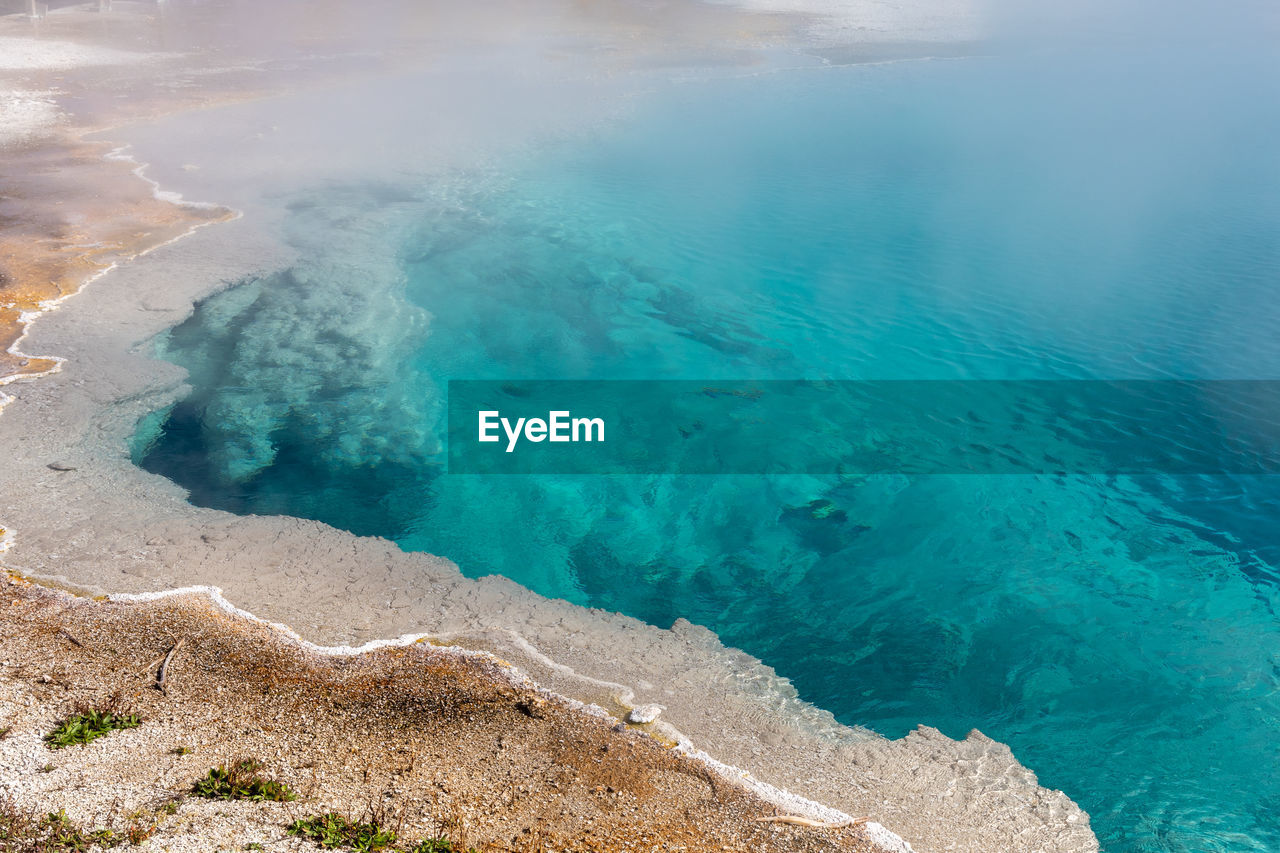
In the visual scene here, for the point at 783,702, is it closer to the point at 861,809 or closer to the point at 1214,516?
the point at 861,809

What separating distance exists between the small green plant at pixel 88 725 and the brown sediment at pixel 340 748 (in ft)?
Result: 0.24

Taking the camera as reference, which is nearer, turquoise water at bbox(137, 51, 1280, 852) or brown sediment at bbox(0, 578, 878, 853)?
brown sediment at bbox(0, 578, 878, 853)

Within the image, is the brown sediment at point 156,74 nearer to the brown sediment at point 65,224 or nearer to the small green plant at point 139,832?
the brown sediment at point 65,224

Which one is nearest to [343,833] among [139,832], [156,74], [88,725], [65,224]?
[139,832]

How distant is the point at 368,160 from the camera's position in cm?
2122

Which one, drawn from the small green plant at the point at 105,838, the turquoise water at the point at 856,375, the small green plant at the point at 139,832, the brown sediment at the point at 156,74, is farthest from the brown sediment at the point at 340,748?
the brown sediment at the point at 156,74

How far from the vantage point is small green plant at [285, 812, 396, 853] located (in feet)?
16.9

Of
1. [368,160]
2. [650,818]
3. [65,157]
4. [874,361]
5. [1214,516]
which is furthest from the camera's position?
[368,160]

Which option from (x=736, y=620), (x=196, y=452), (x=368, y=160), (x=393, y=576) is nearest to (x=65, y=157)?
(x=368, y=160)

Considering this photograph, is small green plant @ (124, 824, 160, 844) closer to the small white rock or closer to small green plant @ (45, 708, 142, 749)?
small green plant @ (45, 708, 142, 749)

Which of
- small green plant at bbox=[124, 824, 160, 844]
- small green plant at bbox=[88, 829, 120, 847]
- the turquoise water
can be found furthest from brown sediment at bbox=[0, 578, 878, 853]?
the turquoise water

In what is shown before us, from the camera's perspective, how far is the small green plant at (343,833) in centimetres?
516

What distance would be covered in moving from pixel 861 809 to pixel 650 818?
4.94ft

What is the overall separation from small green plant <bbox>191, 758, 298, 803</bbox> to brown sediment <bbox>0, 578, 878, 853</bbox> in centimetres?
7
